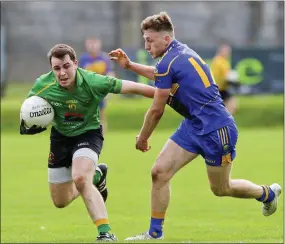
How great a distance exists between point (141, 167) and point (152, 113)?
924 cm

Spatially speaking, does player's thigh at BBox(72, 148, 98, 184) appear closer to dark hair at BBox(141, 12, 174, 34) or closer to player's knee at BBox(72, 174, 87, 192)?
player's knee at BBox(72, 174, 87, 192)

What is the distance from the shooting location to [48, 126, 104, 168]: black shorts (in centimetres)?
935

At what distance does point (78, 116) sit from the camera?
940 cm

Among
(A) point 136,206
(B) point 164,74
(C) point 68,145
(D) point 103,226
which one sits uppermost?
(B) point 164,74

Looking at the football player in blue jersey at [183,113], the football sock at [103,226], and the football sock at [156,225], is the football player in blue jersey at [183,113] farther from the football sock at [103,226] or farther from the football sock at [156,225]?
the football sock at [103,226]

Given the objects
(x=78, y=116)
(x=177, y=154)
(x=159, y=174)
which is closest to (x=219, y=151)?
(x=177, y=154)

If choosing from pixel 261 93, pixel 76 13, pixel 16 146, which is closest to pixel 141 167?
pixel 16 146

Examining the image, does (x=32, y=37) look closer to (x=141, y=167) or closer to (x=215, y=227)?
(x=141, y=167)

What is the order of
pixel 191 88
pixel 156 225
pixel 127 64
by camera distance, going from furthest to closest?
pixel 127 64 < pixel 156 225 < pixel 191 88

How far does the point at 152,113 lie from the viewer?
344 inches

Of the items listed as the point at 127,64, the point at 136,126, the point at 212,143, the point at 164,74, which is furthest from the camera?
the point at 136,126

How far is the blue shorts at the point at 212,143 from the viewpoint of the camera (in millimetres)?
8953

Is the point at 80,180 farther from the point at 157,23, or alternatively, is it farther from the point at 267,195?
the point at 267,195

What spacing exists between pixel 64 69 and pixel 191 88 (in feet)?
4.01
